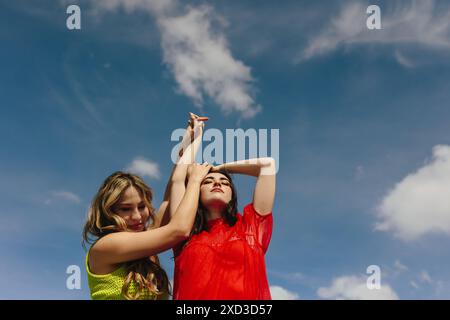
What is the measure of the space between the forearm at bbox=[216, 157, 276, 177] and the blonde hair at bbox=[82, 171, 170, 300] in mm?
1117

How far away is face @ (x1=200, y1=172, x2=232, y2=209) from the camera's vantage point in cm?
551

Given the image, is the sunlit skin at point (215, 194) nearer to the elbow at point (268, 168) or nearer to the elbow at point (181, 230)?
the elbow at point (268, 168)

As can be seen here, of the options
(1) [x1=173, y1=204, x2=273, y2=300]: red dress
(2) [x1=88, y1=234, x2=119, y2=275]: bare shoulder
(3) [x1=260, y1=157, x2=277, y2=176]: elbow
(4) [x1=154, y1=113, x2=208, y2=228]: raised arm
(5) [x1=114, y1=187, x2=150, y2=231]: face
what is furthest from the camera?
(4) [x1=154, y1=113, x2=208, y2=228]: raised arm

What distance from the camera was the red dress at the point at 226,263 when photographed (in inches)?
195

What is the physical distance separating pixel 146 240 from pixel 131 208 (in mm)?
619

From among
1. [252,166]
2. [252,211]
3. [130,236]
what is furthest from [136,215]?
[252,166]

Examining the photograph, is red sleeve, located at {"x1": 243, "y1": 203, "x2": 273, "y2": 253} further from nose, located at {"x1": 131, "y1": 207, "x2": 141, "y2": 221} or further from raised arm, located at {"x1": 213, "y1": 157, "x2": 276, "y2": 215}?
nose, located at {"x1": 131, "y1": 207, "x2": 141, "y2": 221}

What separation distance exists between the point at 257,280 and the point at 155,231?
1.25 m

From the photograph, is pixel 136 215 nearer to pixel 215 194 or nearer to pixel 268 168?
pixel 215 194

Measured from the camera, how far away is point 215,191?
5.52m

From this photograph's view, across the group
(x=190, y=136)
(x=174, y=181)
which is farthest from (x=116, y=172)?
(x=190, y=136)

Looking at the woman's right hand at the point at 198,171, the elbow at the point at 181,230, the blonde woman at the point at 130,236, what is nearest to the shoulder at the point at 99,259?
the blonde woman at the point at 130,236

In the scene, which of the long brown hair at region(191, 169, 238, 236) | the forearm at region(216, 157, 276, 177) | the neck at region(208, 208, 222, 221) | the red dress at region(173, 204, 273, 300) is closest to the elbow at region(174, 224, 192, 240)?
the red dress at region(173, 204, 273, 300)

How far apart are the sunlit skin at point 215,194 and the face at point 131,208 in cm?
A: 75
